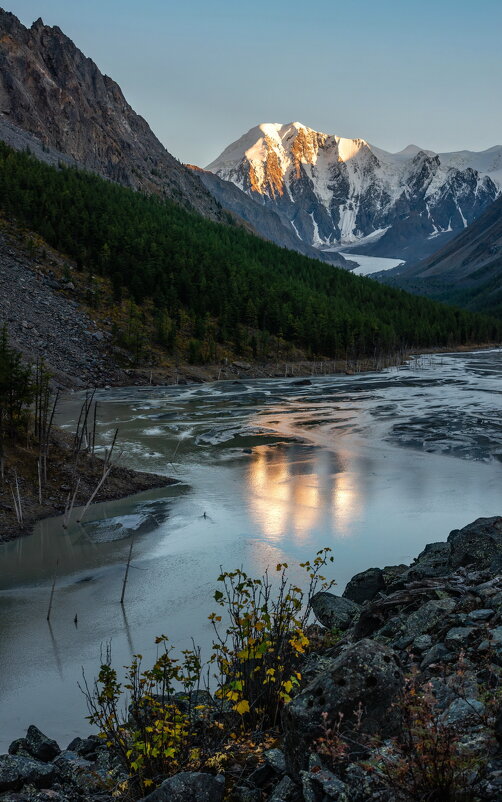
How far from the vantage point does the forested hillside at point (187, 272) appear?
112688mm

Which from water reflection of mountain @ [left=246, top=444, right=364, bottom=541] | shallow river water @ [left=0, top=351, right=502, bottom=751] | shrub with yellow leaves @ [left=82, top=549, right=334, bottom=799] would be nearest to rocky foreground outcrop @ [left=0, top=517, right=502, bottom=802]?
shrub with yellow leaves @ [left=82, top=549, right=334, bottom=799]

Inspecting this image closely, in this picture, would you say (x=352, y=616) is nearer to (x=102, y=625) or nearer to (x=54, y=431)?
(x=102, y=625)

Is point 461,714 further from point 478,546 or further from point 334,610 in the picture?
point 478,546

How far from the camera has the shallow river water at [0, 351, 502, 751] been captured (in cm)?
1534

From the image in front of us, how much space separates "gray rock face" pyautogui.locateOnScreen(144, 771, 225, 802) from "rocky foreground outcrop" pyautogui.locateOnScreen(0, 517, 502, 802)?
1cm

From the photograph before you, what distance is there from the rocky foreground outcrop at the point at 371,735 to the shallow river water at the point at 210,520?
3.73m

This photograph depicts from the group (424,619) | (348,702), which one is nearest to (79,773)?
(348,702)

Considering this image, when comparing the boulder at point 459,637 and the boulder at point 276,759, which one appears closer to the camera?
the boulder at point 276,759

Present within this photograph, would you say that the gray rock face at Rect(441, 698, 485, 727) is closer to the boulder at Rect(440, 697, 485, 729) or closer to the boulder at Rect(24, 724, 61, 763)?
the boulder at Rect(440, 697, 485, 729)

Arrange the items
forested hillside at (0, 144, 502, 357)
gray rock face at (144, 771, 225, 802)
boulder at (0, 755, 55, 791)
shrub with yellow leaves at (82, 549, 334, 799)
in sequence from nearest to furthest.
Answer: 1. gray rock face at (144, 771, 225, 802)
2. shrub with yellow leaves at (82, 549, 334, 799)
3. boulder at (0, 755, 55, 791)
4. forested hillside at (0, 144, 502, 357)

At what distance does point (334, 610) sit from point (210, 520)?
1195cm

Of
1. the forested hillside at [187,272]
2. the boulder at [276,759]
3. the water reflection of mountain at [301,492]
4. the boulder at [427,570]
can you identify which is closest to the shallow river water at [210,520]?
the water reflection of mountain at [301,492]

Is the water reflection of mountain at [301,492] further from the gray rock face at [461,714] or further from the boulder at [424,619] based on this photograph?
the gray rock face at [461,714]

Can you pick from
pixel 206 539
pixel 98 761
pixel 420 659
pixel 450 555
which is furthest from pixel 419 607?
pixel 206 539
